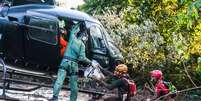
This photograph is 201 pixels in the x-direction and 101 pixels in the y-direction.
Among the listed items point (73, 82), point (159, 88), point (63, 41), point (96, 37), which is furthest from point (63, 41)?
point (159, 88)

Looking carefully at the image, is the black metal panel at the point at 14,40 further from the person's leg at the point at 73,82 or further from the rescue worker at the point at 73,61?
the person's leg at the point at 73,82

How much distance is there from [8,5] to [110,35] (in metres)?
3.40

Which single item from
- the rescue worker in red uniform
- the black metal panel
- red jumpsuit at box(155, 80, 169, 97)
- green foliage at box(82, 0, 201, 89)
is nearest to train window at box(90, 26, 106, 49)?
the rescue worker in red uniform

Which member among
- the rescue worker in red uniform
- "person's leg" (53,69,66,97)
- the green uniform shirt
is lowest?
"person's leg" (53,69,66,97)

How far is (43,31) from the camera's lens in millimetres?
15078

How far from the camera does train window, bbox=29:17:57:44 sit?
15.0 metres

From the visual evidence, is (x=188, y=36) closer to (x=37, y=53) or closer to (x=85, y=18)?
(x=85, y=18)

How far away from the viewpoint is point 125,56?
55.1ft

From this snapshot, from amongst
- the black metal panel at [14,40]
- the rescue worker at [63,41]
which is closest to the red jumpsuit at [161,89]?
the rescue worker at [63,41]

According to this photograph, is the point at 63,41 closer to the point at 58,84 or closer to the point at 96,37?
the point at 96,37

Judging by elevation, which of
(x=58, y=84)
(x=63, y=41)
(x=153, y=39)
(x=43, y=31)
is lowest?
(x=58, y=84)

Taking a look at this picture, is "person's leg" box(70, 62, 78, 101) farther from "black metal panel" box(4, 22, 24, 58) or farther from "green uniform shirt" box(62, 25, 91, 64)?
"black metal panel" box(4, 22, 24, 58)

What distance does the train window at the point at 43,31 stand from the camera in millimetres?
15008

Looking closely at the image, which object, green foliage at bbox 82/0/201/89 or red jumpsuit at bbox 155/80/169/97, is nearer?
red jumpsuit at bbox 155/80/169/97
